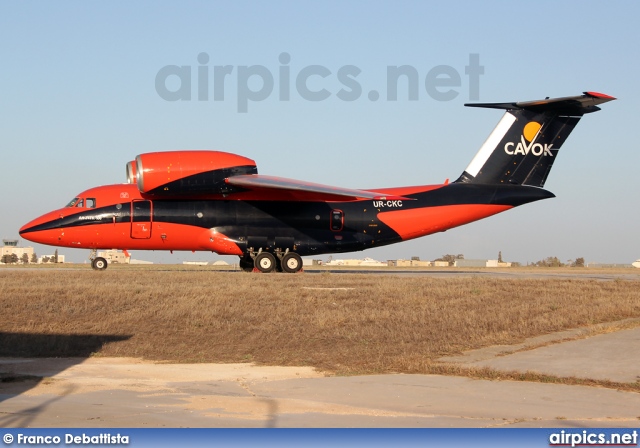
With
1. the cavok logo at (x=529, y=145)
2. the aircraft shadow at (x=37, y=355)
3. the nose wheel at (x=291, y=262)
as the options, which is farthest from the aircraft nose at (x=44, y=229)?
the cavok logo at (x=529, y=145)

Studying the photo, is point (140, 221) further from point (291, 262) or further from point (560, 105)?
point (560, 105)

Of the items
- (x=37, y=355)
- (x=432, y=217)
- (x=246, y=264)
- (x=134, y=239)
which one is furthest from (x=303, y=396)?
(x=432, y=217)

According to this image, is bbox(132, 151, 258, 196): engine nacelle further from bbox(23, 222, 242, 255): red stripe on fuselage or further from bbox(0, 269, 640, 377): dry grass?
bbox(0, 269, 640, 377): dry grass

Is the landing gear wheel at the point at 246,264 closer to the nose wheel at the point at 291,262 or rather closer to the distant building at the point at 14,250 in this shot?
the nose wheel at the point at 291,262

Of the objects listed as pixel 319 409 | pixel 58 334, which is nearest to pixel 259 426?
pixel 319 409

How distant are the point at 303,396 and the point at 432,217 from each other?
81.3ft

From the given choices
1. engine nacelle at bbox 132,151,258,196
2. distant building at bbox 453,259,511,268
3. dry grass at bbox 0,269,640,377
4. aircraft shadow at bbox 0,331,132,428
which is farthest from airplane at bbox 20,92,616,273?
distant building at bbox 453,259,511,268

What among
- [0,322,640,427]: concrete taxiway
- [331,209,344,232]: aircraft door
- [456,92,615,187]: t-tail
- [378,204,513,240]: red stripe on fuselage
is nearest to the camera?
[0,322,640,427]: concrete taxiway

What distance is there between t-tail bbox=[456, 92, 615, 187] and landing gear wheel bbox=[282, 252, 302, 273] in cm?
868

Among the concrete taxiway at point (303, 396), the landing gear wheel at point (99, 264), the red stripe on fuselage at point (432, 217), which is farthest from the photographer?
the red stripe on fuselage at point (432, 217)

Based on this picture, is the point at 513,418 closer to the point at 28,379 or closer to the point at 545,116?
the point at 28,379

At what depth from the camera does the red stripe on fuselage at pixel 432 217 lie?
1357 inches

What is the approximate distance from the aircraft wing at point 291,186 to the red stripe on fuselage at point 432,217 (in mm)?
2106

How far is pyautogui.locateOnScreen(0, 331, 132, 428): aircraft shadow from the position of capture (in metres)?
11.5
